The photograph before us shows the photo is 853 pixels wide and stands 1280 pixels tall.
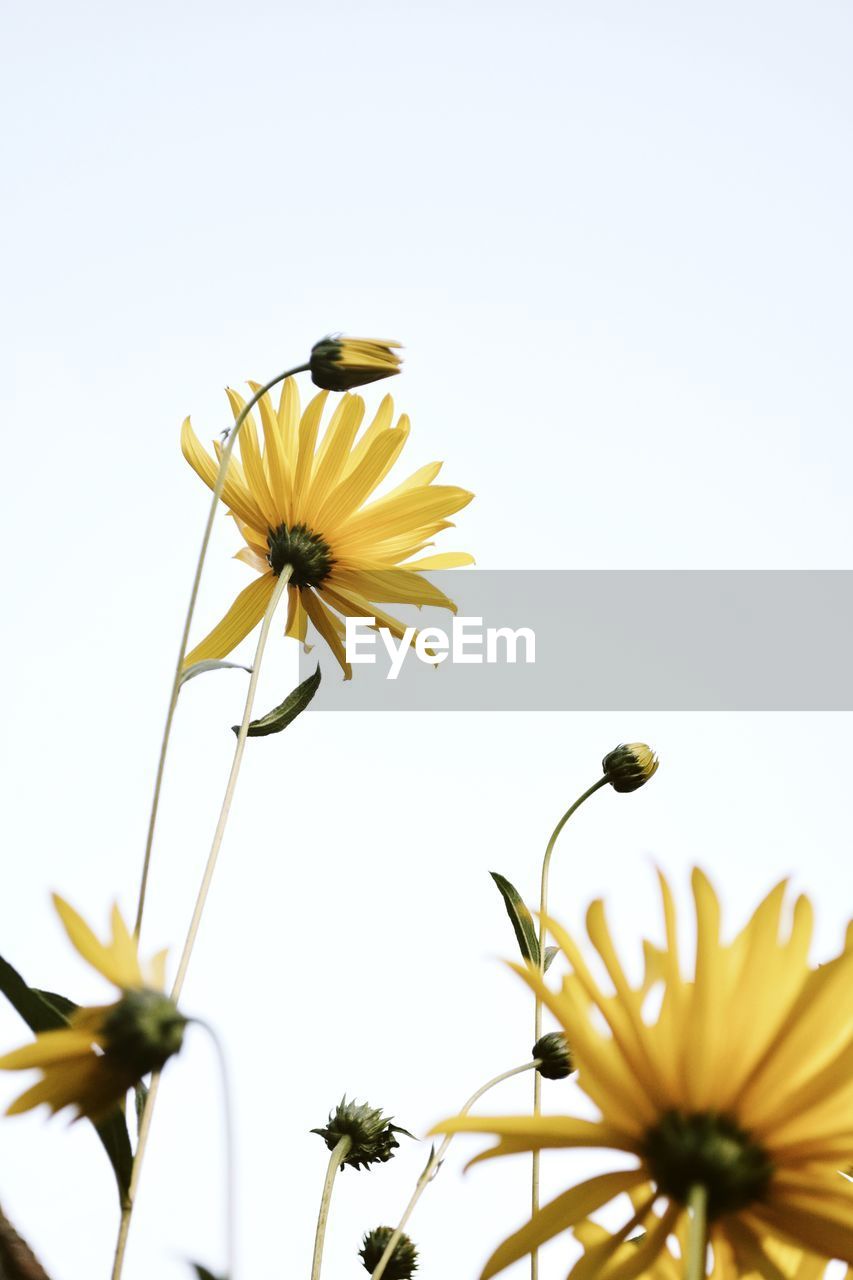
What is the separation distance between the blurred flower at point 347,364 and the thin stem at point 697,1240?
591 mm

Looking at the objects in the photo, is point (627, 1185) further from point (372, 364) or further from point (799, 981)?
point (372, 364)

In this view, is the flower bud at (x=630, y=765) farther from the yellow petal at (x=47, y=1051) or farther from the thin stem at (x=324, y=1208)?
the yellow petal at (x=47, y=1051)

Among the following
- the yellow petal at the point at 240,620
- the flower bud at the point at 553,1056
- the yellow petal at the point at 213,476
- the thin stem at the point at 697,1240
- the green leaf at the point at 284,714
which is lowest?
the thin stem at the point at 697,1240

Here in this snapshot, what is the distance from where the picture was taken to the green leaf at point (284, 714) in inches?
32.2

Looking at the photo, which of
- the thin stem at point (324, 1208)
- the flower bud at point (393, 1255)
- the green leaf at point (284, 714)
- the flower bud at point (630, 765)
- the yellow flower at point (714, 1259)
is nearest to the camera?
the yellow flower at point (714, 1259)

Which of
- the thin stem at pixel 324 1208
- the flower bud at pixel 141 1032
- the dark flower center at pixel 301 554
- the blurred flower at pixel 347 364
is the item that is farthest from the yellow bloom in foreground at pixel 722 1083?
the dark flower center at pixel 301 554

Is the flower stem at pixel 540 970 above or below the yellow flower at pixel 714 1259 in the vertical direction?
above

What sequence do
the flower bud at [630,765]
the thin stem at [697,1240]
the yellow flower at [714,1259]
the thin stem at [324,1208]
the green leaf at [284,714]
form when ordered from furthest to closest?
the flower bud at [630,765] < the green leaf at [284,714] < the thin stem at [324,1208] < the yellow flower at [714,1259] < the thin stem at [697,1240]

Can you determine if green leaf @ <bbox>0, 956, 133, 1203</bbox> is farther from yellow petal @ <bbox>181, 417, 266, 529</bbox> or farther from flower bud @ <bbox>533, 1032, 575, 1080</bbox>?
yellow petal @ <bbox>181, 417, 266, 529</bbox>

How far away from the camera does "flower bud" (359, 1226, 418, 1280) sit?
99 centimetres

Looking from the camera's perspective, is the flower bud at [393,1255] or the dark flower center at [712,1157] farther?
the flower bud at [393,1255]

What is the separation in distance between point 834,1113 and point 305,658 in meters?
0.71

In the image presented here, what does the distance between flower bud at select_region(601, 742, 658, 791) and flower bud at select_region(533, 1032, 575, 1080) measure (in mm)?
411

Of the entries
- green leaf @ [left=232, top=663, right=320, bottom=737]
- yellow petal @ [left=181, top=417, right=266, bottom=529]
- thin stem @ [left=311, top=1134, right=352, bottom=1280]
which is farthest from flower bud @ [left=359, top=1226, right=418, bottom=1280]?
yellow petal @ [left=181, top=417, right=266, bottom=529]
